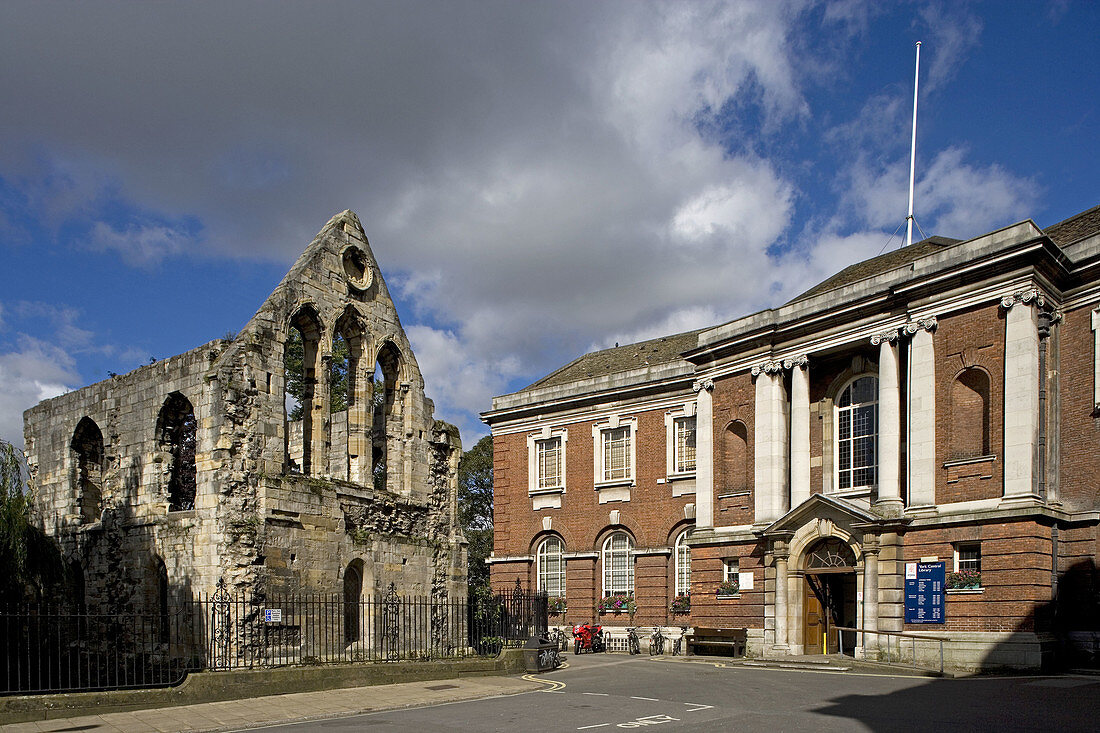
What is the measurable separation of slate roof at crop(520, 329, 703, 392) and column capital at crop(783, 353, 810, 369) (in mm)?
8431

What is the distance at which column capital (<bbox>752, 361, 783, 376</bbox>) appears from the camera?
2880 cm

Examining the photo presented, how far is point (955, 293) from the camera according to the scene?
2409 cm

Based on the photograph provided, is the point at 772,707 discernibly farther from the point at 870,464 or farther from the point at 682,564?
the point at 682,564

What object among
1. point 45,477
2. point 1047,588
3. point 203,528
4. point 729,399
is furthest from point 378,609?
point 1047,588

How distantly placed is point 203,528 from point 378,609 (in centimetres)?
521

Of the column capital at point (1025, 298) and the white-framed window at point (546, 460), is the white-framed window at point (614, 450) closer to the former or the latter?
the white-framed window at point (546, 460)

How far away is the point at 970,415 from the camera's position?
2370 centimetres

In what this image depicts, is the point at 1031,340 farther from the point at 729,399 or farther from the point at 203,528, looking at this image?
the point at 203,528

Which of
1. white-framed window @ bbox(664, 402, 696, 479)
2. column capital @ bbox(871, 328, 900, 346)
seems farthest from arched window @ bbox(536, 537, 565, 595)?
column capital @ bbox(871, 328, 900, 346)

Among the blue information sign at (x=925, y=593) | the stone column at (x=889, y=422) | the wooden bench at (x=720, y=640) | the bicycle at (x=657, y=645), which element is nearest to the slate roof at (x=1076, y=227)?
the stone column at (x=889, y=422)

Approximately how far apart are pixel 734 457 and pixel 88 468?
64.6 feet

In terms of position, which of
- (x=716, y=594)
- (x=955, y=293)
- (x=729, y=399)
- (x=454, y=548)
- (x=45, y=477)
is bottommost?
(x=716, y=594)

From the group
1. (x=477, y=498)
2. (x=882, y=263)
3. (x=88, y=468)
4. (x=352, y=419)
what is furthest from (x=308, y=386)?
(x=477, y=498)

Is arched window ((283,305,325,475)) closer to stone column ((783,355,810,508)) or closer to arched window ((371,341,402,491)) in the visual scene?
arched window ((371,341,402,491))
